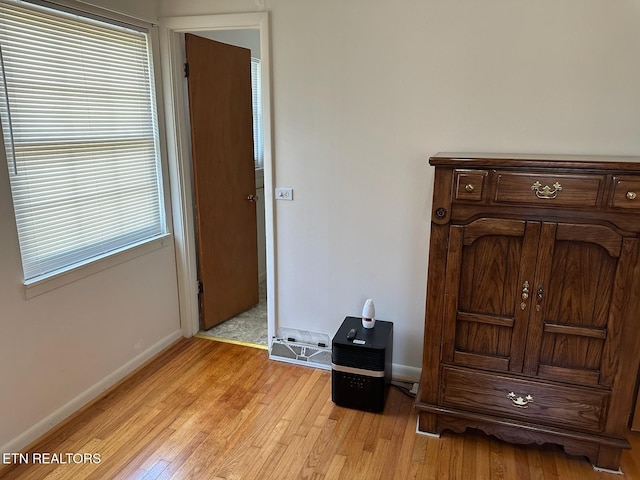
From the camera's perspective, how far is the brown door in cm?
314

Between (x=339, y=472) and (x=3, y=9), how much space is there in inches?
99.0

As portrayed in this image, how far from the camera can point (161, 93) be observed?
9.62 ft

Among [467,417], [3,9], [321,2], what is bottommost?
[467,417]

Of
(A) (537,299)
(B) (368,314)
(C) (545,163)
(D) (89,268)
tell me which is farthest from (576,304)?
(D) (89,268)

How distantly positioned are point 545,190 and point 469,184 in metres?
0.30

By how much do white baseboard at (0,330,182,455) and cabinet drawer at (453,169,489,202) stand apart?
2.20m

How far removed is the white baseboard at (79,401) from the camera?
218 centimetres

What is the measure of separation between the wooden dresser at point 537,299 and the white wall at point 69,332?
1.79m

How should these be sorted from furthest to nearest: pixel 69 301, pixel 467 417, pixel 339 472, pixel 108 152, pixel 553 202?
pixel 108 152 < pixel 69 301 < pixel 467 417 < pixel 339 472 < pixel 553 202

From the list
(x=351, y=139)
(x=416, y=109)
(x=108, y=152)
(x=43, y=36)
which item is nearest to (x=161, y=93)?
(x=108, y=152)

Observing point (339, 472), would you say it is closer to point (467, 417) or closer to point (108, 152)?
point (467, 417)

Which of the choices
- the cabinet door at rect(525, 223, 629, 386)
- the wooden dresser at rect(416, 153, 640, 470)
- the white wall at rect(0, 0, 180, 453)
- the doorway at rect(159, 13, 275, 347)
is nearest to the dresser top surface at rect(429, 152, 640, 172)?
the wooden dresser at rect(416, 153, 640, 470)

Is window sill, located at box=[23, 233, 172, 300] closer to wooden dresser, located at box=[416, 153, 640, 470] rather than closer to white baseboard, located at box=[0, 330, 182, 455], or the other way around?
white baseboard, located at box=[0, 330, 182, 455]

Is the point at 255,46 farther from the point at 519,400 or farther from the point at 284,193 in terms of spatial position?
the point at 519,400
